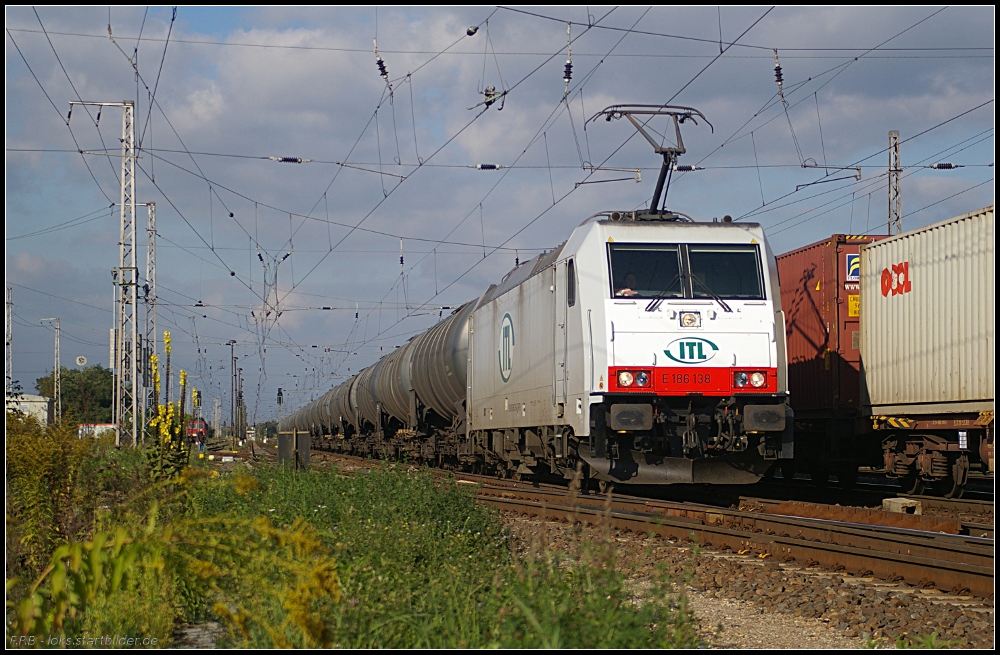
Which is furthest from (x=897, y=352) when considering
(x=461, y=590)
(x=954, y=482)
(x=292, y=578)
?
(x=292, y=578)

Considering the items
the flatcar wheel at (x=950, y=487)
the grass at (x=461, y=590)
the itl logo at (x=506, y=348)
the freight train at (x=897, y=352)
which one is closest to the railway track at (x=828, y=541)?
the grass at (x=461, y=590)

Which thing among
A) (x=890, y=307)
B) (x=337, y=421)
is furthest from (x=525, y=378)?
(x=337, y=421)

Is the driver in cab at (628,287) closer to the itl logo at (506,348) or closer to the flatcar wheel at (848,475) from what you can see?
the itl logo at (506,348)

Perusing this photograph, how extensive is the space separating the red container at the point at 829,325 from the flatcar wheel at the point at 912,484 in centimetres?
140

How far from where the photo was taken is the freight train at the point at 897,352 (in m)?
13.2

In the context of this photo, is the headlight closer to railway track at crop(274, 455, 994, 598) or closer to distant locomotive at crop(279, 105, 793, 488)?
distant locomotive at crop(279, 105, 793, 488)

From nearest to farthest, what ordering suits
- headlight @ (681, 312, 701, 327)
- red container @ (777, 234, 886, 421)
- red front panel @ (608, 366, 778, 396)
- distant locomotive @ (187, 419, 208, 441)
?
1. red front panel @ (608, 366, 778, 396)
2. headlight @ (681, 312, 701, 327)
3. red container @ (777, 234, 886, 421)
4. distant locomotive @ (187, 419, 208, 441)

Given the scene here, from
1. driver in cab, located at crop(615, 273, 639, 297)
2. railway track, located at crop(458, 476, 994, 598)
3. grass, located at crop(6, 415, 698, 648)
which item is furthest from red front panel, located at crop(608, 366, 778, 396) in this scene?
grass, located at crop(6, 415, 698, 648)

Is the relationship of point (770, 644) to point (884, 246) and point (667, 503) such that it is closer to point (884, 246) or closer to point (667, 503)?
point (667, 503)

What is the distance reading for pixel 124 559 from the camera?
4.87 metres

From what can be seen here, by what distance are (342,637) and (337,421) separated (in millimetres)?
38146

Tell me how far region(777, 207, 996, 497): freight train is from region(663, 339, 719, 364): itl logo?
3753 mm

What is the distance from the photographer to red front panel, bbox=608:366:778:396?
12102 mm

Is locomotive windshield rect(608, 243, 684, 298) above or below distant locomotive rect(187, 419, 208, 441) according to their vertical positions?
above
